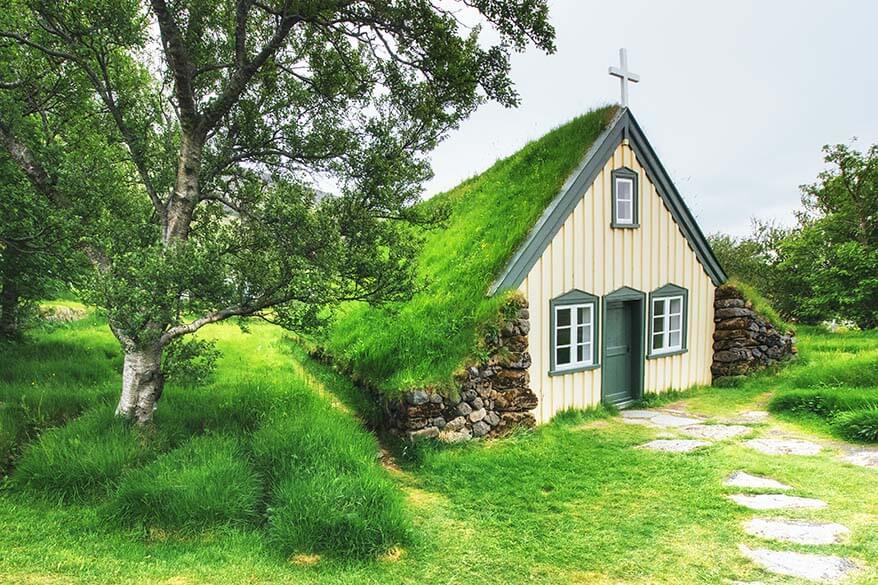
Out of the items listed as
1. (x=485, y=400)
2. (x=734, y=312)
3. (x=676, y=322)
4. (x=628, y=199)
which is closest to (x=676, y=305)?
(x=676, y=322)

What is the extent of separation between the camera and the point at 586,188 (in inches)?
408

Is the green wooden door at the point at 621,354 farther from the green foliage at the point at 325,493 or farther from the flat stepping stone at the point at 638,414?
the green foliage at the point at 325,493

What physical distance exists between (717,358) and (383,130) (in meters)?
10.3

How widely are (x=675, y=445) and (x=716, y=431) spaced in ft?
4.21

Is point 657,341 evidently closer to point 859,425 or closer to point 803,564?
point 859,425

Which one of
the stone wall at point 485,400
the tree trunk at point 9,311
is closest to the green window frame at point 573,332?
the stone wall at point 485,400

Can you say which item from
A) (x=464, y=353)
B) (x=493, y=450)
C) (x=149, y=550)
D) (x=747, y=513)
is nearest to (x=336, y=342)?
(x=464, y=353)

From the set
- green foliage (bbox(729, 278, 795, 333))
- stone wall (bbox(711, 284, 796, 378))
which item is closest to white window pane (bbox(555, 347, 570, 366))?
stone wall (bbox(711, 284, 796, 378))

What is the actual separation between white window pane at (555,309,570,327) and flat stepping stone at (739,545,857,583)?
542 cm

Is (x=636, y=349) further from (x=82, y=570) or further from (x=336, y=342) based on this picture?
(x=82, y=570)

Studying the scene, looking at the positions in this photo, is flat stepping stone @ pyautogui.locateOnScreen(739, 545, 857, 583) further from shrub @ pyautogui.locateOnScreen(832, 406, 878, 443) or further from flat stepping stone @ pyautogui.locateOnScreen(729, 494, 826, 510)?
shrub @ pyautogui.locateOnScreen(832, 406, 878, 443)

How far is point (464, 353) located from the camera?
8625mm

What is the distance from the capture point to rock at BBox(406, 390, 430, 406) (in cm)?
796

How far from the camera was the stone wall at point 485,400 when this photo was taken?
26.3ft
